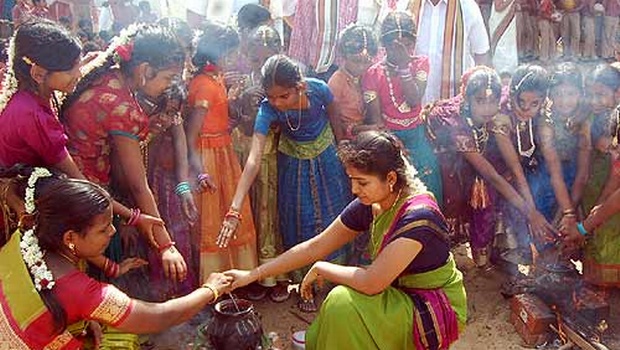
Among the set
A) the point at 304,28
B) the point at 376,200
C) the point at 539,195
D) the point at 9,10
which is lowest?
the point at 539,195

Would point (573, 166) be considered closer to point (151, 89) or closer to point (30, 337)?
point (151, 89)

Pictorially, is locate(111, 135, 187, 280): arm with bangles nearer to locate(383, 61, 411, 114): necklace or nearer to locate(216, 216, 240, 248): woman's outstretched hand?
locate(216, 216, 240, 248): woman's outstretched hand


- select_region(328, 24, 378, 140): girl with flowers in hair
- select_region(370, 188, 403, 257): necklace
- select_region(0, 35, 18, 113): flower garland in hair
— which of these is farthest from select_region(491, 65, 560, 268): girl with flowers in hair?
select_region(0, 35, 18, 113): flower garland in hair

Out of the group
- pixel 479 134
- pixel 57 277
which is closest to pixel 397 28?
pixel 479 134

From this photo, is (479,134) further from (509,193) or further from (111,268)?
(111,268)

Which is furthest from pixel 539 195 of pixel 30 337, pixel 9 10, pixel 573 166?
pixel 9 10

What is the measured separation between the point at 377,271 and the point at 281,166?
1.44 m

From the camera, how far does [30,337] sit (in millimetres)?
2381

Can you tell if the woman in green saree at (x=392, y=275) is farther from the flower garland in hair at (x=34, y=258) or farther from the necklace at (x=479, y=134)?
the necklace at (x=479, y=134)

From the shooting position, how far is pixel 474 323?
151 inches

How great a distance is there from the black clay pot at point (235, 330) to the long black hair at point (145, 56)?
1172mm

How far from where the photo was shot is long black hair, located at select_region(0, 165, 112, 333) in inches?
94.1

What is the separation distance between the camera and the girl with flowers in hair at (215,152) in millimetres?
3836

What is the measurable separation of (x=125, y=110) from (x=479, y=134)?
211 centimetres
